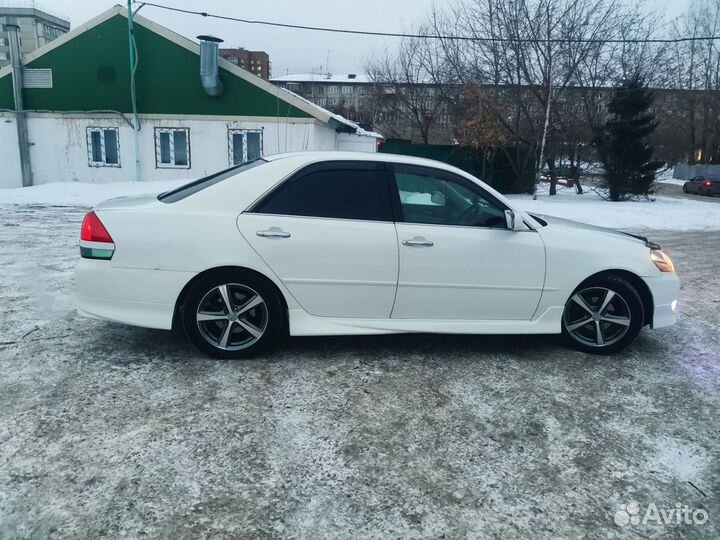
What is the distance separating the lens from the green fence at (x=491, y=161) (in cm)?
2302

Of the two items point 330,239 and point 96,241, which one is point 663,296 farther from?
point 96,241

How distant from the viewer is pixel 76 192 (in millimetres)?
17969

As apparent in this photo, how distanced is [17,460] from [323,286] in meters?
2.11

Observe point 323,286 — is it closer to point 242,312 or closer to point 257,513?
point 242,312

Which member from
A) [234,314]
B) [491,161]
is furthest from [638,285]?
[491,161]

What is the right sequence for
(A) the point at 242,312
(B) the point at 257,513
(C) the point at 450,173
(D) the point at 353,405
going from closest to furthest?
(B) the point at 257,513 → (D) the point at 353,405 → (A) the point at 242,312 → (C) the point at 450,173

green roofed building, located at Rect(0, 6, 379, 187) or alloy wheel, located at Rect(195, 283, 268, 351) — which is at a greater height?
green roofed building, located at Rect(0, 6, 379, 187)

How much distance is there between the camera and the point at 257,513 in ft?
8.13

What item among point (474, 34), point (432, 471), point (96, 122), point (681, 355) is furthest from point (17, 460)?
point (474, 34)

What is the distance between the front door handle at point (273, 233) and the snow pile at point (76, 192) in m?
12.2

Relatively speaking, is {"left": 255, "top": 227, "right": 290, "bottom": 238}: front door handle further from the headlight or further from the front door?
the headlight

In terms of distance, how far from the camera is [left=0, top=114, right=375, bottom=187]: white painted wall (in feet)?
65.7

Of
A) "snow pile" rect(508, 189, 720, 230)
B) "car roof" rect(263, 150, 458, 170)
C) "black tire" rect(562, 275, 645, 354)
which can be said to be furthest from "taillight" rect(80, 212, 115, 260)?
"snow pile" rect(508, 189, 720, 230)

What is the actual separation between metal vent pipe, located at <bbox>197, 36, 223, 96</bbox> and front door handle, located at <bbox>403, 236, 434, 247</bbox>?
17.2m
